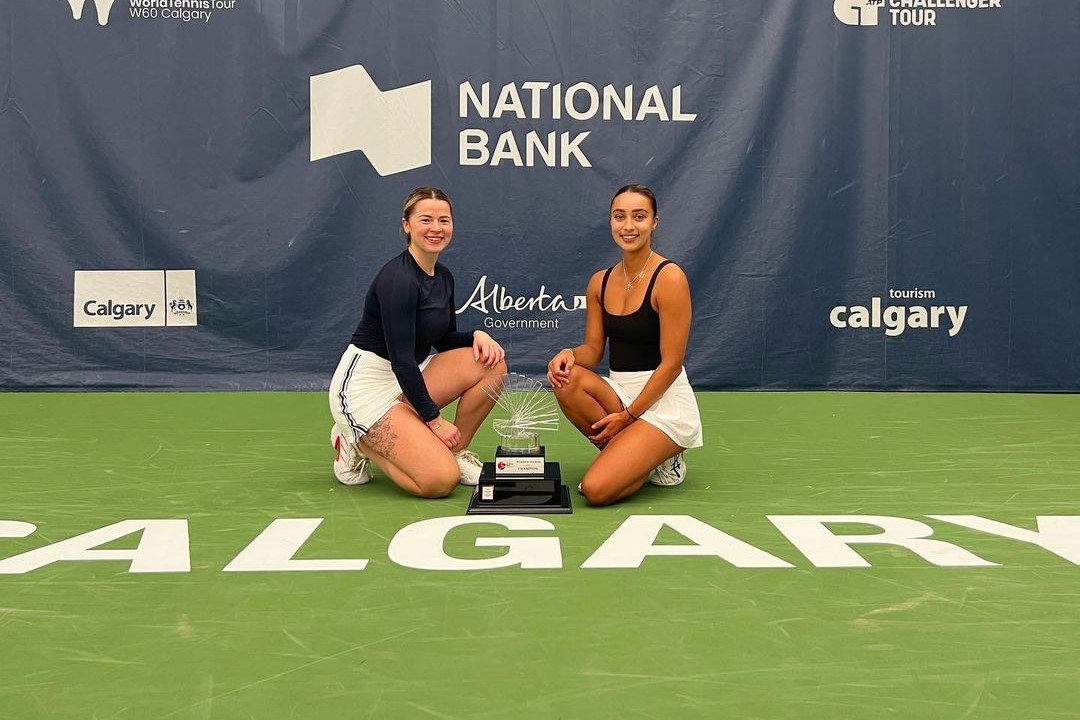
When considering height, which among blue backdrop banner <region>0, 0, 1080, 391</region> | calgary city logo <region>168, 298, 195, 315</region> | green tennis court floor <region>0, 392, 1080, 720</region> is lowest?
green tennis court floor <region>0, 392, 1080, 720</region>

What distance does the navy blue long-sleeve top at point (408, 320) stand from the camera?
11.9ft

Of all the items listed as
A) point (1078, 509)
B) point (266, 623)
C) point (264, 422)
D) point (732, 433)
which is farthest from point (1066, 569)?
point (264, 422)

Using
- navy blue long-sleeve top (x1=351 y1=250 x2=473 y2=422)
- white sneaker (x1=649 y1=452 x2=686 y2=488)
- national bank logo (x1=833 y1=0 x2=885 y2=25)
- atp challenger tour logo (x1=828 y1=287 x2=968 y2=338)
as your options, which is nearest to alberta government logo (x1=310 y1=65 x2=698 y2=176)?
national bank logo (x1=833 y1=0 x2=885 y2=25)

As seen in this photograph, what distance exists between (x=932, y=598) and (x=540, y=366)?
429cm

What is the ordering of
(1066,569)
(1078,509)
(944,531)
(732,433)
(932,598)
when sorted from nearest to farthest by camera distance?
(932,598) → (1066,569) → (944,531) → (1078,509) → (732,433)

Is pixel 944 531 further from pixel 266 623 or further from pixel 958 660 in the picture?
pixel 266 623

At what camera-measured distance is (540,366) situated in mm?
6676

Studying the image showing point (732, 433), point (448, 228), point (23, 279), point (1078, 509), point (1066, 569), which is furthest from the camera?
point (23, 279)

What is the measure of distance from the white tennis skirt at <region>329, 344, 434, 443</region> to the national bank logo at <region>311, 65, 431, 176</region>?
9.75ft

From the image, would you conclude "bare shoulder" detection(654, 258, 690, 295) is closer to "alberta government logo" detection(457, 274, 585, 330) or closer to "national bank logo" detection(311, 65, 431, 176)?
"alberta government logo" detection(457, 274, 585, 330)

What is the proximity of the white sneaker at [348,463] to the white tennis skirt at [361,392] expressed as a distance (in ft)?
0.20

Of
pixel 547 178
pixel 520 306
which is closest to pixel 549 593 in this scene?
pixel 520 306

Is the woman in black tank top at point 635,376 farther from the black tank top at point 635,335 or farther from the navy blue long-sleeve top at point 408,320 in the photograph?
the navy blue long-sleeve top at point 408,320

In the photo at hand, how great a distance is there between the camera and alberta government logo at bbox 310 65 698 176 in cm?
654
